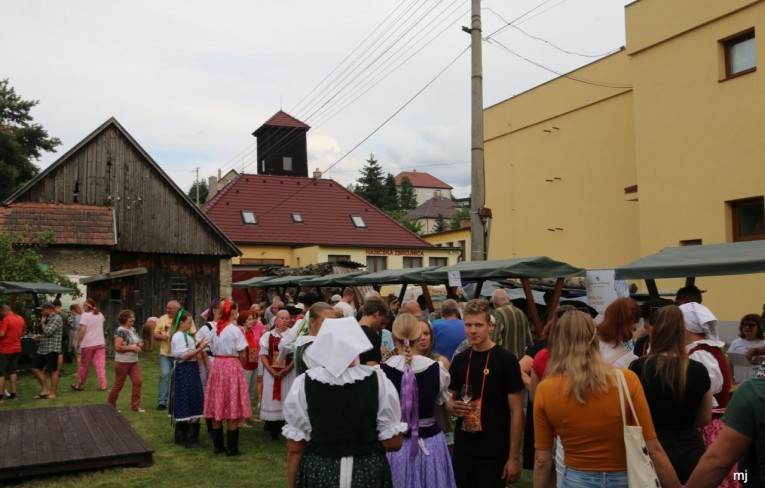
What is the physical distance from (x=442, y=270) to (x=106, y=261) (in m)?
15.3

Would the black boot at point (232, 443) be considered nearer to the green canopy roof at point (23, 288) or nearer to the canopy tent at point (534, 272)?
the canopy tent at point (534, 272)

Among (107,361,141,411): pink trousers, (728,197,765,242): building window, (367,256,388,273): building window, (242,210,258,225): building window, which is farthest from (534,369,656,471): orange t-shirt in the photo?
(367,256,388,273): building window

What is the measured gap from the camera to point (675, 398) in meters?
4.02

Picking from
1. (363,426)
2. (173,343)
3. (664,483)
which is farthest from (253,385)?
(664,483)

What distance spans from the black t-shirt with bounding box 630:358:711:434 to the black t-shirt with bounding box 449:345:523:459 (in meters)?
0.89

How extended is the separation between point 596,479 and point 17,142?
3832cm

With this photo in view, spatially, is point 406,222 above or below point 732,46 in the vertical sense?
above

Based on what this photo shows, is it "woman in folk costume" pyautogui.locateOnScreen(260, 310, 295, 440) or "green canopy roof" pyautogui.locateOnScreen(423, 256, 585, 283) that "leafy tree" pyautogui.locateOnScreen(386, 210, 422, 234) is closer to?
"green canopy roof" pyautogui.locateOnScreen(423, 256, 585, 283)

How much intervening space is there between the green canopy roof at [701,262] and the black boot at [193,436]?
233 inches

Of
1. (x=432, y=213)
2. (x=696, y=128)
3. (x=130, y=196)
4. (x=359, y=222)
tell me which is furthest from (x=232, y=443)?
(x=432, y=213)

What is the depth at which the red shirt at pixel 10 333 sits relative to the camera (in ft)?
39.1

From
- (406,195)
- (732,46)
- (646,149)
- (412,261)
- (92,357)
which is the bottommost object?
(92,357)

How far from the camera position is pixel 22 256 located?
63.6 ft

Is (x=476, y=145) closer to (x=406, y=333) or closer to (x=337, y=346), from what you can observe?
(x=406, y=333)
